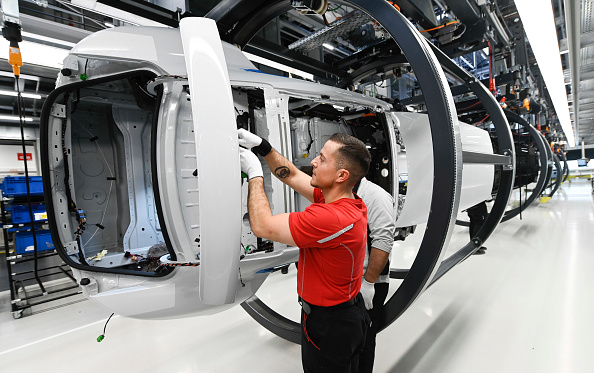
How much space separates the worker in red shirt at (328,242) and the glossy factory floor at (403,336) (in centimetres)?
91

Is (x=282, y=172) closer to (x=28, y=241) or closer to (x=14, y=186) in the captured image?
(x=14, y=186)

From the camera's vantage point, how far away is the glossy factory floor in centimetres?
211

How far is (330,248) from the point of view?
1.34 meters

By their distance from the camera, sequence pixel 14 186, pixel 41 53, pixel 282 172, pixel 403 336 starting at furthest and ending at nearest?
pixel 14 186
pixel 41 53
pixel 403 336
pixel 282 172

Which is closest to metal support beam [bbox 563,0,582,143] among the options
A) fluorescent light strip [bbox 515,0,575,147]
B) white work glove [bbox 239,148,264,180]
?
fluorescent light strip [bbox 515,0,575,147]

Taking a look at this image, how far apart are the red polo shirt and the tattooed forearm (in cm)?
37

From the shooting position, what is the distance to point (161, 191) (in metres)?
1.63

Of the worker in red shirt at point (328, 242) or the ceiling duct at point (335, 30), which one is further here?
the ceiling duct at point (335, 30)

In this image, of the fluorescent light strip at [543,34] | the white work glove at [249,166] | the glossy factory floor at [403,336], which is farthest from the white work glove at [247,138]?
the fluorescent light strip at [543,34]

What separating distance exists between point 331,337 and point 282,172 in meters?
0.90

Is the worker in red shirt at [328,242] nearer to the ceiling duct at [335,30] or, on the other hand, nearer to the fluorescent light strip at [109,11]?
the fluorescent light strip at [109,11]

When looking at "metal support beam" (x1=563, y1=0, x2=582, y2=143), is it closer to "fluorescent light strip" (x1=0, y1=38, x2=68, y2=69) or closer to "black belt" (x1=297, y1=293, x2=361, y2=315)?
"black belt" (x1=297, y1=293, x2=361, y2=315)

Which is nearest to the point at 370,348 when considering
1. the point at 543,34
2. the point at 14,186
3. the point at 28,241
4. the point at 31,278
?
the point at 543,34

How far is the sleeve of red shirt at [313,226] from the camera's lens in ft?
4.06
